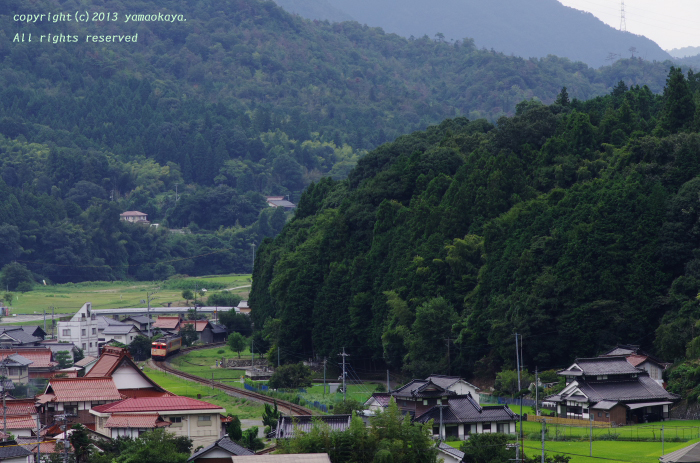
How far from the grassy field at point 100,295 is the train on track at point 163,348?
60.4 ft

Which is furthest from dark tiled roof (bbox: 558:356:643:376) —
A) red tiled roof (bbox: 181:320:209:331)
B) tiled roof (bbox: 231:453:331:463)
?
red tiled roof (bbox: 181:320:209:331)

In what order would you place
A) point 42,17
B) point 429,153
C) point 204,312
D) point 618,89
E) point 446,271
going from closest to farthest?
point 446,271, point 429,153, point 618,89, point 204,312, point 42,17

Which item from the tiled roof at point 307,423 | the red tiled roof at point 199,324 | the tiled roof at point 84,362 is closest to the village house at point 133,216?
the red tiled roof at point 199,324

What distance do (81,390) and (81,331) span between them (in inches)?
1352

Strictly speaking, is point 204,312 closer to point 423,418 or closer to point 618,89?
point 618,89

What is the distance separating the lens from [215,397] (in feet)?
162

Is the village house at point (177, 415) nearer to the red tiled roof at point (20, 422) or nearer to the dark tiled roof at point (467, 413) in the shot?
the red tiled roof at point (20, 422)

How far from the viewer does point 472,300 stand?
52.5 m

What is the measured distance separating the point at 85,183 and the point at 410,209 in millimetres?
90135

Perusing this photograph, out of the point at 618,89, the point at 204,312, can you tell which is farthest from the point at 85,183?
the point at 618,89

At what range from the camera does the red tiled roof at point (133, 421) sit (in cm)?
3269

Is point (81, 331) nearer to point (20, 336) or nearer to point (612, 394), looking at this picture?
point (20, 336)

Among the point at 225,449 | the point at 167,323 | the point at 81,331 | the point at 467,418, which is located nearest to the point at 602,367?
the point at 467,418

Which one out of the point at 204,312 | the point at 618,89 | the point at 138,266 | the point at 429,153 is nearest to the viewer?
the point at 429,153
